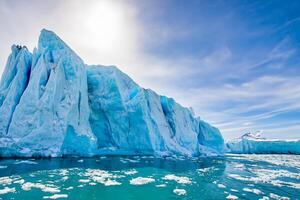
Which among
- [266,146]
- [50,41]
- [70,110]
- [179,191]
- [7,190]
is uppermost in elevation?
[50,41]

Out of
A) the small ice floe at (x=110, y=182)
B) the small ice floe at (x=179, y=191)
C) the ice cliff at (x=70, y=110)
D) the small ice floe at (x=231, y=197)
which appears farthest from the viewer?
the ice cliff at (x=70, y=110)

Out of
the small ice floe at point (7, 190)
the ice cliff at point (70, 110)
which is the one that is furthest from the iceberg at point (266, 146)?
the small ice floe at point (7, 190)

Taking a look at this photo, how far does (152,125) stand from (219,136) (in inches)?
617

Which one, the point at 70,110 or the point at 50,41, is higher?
the point at 50,41

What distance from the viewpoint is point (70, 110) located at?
18.5m

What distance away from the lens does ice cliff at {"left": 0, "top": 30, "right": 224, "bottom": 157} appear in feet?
53.7

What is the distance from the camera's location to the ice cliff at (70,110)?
16375 millimetres

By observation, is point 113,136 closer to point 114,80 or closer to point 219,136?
point 114,80

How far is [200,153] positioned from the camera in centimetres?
3459

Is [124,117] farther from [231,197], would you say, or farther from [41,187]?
[231,197]

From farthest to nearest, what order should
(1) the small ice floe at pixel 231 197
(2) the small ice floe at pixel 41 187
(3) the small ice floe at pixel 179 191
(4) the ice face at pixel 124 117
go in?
(4) the ice face at pixel 124 117 → (3) the small ice floe at pixel 179 191 → (1) the small ice floe at pixel 231 197 → (2) the small ice floe at pixel 41 187

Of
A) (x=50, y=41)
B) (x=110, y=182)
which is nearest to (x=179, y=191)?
(x=110, y=182)

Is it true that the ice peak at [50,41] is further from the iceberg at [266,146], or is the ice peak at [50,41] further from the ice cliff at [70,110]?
the iceberg at [266,146]

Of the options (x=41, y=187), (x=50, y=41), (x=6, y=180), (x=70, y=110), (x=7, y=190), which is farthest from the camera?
(x=50, y=41)
